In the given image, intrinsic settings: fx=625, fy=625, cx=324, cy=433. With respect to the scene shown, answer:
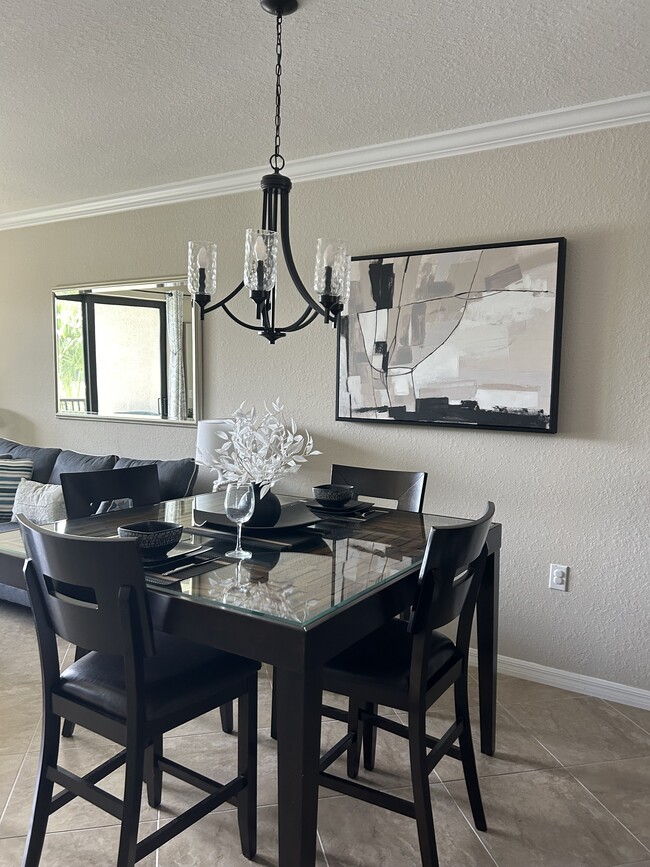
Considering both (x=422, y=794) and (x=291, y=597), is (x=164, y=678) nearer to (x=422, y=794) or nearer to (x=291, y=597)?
(x=291, y=597)

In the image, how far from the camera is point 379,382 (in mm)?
3217

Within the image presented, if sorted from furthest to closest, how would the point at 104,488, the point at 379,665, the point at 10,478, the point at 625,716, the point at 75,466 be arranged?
the point at 75,466 < the point at 10,478 < the point at 625,716 < the point at 104,488 < the point at 379,665

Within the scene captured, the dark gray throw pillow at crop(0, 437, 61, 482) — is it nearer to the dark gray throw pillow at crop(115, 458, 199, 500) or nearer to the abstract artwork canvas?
the dark gray throw pillow at crop(115, 458, 199, 500)

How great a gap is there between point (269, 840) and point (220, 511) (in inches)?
42.3

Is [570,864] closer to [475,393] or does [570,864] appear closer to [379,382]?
[475,393]

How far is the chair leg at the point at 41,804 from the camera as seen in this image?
1.66m

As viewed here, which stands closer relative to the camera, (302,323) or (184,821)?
(184,821)

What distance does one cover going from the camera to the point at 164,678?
1.66 metres

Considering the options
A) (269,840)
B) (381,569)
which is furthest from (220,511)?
(269,840)

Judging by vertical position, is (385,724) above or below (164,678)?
below

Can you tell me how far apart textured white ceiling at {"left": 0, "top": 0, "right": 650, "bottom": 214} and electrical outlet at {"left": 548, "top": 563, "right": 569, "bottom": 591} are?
79.1 inches

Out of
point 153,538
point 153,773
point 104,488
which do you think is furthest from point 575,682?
point 104,488

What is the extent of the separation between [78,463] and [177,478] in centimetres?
88

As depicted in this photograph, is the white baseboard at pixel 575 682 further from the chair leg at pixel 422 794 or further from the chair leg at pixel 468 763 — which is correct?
the chair leg at pixel 422 794
